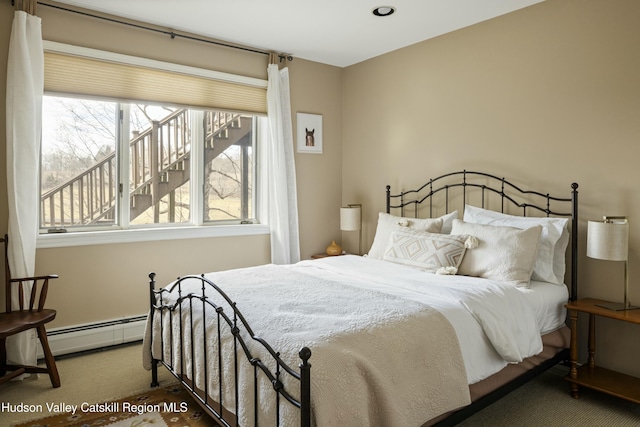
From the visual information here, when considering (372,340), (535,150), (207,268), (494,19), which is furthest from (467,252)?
(207,268)

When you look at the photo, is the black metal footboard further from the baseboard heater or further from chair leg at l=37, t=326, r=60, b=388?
the baseboard heater

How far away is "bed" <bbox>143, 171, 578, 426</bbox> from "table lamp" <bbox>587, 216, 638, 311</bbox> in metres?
0.27

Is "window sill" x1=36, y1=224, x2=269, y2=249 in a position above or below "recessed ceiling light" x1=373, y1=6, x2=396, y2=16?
below

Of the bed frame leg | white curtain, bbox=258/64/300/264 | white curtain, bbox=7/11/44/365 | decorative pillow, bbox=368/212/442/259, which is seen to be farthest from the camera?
white curtain, bbox=258/64/300/264

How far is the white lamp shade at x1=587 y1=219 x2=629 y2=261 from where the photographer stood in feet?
8.18

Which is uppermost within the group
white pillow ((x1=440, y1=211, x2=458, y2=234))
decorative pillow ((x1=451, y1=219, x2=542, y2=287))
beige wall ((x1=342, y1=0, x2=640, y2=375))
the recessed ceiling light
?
the recessed ceiling light

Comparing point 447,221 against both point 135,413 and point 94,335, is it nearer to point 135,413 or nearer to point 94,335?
point 135,413

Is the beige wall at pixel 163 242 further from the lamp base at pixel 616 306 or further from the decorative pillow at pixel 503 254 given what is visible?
the lamp base at pixel 616 306

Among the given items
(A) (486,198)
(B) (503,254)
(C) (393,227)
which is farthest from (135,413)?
(A) (486,198)

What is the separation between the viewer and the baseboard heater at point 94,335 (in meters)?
3.22

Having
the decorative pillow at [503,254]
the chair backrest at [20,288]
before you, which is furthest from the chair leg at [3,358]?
the decorative pillow at [503,254]

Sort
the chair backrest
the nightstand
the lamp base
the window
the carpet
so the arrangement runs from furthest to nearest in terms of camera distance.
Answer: the window
the chair backrest
the lamp base
the nightstand
the carpet

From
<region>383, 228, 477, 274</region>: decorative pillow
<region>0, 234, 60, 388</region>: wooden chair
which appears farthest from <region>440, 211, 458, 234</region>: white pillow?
<region>0, 234, 60, 388</region>: wooden chair

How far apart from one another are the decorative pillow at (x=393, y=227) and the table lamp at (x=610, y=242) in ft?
3.66
